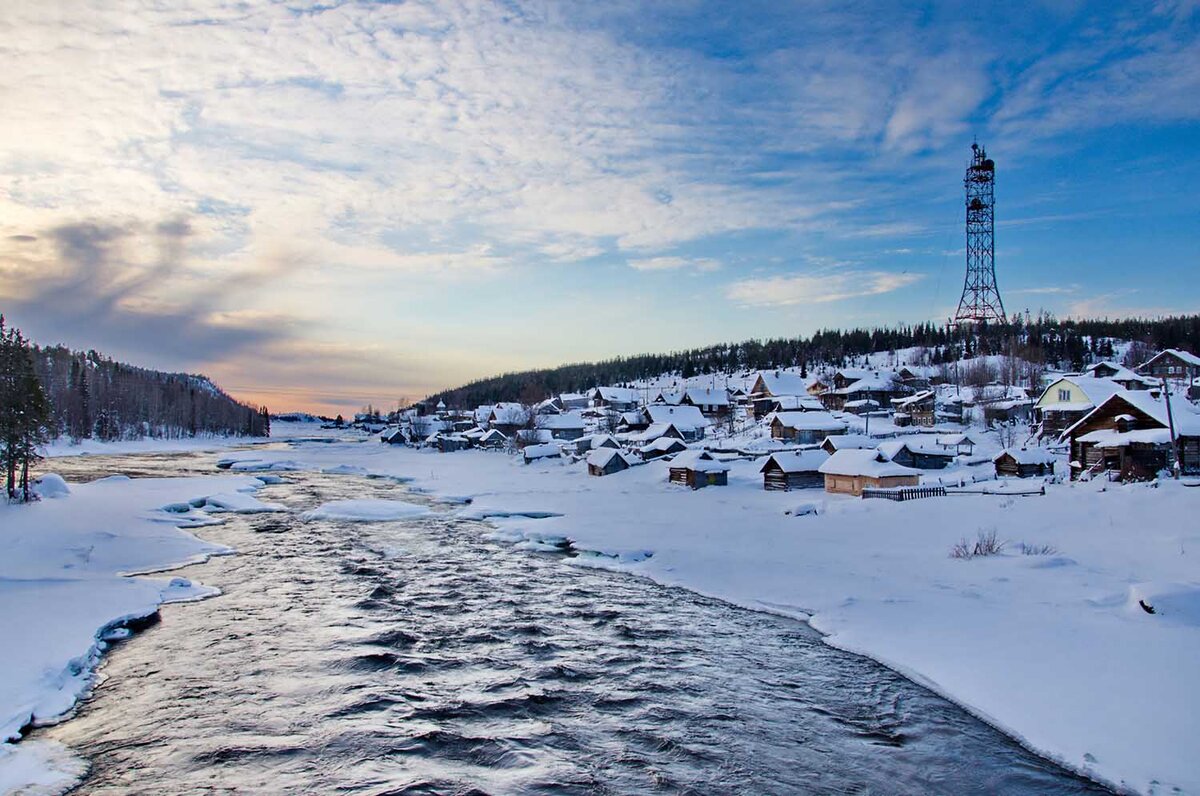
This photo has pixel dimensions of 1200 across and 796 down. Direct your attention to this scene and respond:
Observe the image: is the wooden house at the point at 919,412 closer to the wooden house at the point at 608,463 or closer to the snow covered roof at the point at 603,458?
the snow covered roof at the point at 603,458

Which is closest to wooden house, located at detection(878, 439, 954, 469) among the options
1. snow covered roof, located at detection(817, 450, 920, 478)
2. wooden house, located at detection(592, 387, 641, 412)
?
snow covered roof, located at detection(817, 450, 920, 478)

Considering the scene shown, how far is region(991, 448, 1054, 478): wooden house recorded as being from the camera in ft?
153

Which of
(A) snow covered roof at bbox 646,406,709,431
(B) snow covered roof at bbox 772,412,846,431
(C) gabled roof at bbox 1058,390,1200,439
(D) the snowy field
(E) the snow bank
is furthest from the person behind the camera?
(A) snow covered roof at bbox 646,406,709,431

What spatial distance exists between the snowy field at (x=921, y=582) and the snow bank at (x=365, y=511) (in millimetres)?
315

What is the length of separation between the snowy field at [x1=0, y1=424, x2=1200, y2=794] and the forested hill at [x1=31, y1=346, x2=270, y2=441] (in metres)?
99.8

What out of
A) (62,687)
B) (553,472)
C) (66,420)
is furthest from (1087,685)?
(66,420)

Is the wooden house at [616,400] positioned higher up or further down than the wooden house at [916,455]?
higher up

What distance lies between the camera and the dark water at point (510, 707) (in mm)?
10445

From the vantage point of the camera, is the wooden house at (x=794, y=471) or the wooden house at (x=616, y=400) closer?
the wooden house at (x=794, y=471)

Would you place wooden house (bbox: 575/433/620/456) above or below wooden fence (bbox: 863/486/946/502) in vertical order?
above

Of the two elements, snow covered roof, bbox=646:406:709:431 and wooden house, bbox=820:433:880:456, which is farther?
snow covered roof, bbox=646:406:709:431

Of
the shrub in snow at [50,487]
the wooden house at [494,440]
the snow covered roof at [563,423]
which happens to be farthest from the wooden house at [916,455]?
the wooden house at [494,440]

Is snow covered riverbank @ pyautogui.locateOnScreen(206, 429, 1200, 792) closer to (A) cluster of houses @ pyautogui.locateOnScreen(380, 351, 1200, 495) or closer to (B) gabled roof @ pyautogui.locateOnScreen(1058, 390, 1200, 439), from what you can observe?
(A) cluster of houses @ pyautogui.locateOnScreen(380, 351, 1200, 495)

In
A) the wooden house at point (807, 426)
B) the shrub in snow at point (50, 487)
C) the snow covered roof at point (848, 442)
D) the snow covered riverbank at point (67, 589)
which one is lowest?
the snow covered riverbank at point (67, 589)
